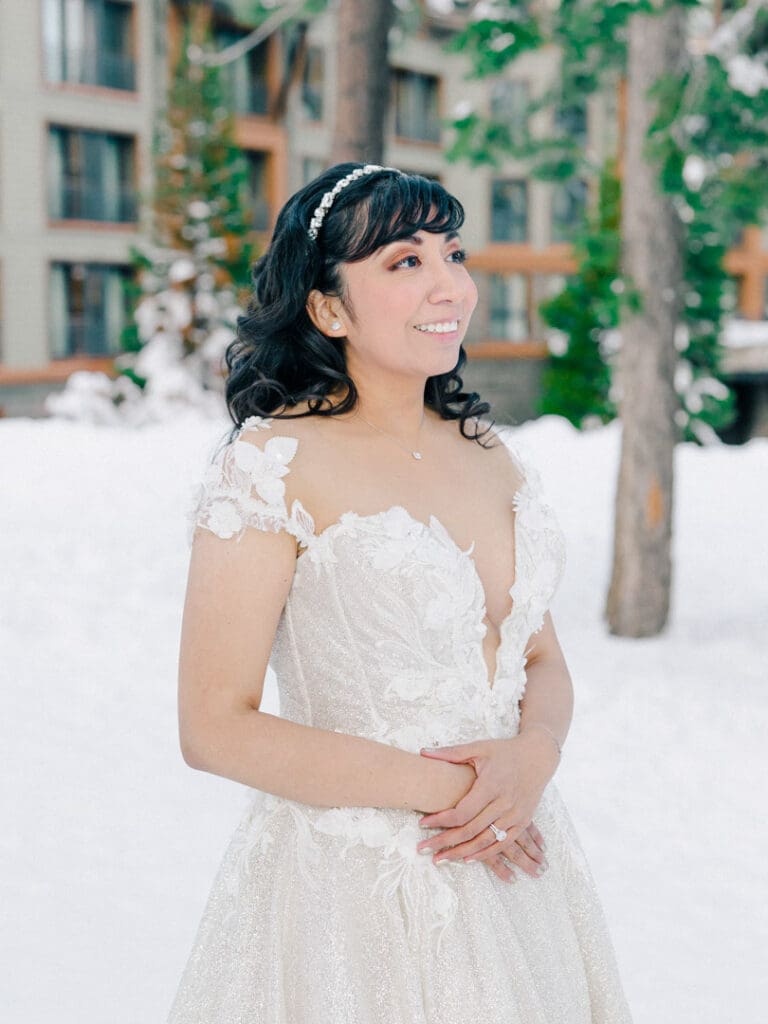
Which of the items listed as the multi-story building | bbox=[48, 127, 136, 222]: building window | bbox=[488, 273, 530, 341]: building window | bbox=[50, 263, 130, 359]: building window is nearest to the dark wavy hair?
the multi-story building

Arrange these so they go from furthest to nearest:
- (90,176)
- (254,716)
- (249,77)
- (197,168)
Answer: (249,77)
(90,176)
(197,168)
(254,716)

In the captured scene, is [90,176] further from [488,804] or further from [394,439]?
[488,804]

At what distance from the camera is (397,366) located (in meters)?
1.90


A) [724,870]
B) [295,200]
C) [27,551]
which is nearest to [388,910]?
[295,200]

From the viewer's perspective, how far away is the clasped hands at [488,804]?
1.79 m

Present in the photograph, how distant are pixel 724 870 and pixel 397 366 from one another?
3434 mm

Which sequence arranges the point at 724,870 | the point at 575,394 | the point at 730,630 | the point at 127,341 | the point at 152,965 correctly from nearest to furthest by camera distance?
the point at 152,965
the point at 724,870
the point at 730,630
the point at 127,341
the point at 575,394

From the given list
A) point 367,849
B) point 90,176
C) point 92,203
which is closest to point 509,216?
point 92,203

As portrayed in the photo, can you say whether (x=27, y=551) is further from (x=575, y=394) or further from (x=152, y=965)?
(x=575, y=394)

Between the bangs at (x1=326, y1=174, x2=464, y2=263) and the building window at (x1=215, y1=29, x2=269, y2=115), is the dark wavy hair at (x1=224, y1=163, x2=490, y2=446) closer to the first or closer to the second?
the bangs at (x1=326, y1=174, x2=464, y2=263)

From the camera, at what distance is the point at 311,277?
1913 mm

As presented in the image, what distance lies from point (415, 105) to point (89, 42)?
8.51m

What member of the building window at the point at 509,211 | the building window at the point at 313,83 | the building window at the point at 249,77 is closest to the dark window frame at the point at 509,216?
the building window at the point at 509,211

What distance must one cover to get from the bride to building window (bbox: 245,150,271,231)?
2582 centimetres
